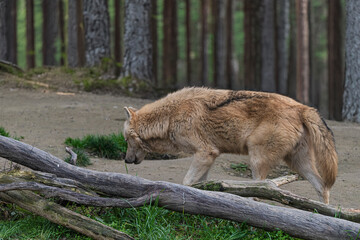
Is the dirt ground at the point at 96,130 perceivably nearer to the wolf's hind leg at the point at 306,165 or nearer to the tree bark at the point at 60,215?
the wolf's hind leg at the point at 306,165

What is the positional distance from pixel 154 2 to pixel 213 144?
24.8 m

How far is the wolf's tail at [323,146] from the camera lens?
20.8 ft

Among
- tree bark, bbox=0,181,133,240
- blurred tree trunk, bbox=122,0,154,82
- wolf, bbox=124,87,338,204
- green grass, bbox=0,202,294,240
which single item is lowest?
green grass, bbox=0,202,294,240

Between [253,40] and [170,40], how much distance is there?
6797mm

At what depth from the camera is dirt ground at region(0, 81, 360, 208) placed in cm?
729

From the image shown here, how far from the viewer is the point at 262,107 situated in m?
6.49

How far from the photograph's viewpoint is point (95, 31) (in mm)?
17672

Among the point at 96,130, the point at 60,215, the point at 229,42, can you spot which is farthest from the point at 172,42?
the point at 60,215

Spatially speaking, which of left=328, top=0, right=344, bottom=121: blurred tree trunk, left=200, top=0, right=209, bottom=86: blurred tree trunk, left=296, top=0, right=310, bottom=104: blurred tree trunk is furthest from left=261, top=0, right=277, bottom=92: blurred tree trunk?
left=200, top=0, right=209, bottom=86: blurred tree trunk

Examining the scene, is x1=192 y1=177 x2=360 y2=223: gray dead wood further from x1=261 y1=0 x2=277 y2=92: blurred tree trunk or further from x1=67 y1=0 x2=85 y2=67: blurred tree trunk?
x1=261 y1=0 x2=277 y2=92: blurred tree trunk

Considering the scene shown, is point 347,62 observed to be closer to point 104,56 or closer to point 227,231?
point 104,56

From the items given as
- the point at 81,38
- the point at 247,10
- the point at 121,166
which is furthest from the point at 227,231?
the point at 247,10

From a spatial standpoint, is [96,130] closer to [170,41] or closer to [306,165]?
[306,165]

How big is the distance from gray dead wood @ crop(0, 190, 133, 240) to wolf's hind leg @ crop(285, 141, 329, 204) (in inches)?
124
